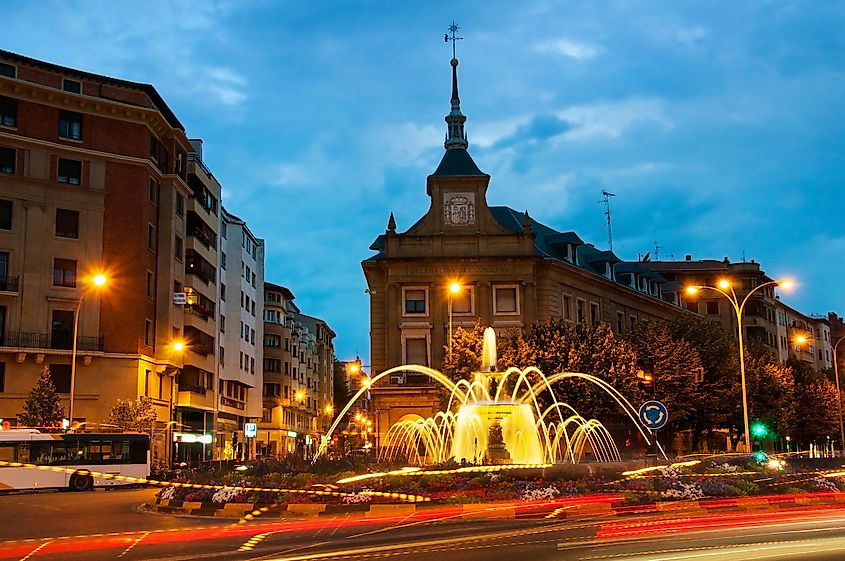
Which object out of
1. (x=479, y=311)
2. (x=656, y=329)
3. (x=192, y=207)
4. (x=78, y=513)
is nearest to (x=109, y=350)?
(x=192, y=207)

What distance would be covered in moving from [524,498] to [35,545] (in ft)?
37.4

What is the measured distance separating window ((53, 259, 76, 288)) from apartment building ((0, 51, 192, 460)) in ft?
0.17

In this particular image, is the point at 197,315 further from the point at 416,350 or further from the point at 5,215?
the point at 5,215

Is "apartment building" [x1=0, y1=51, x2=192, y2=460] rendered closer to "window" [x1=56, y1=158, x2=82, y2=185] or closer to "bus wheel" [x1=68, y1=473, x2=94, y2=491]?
"window" [x1=56, y1=158, x2=82, y2=185]

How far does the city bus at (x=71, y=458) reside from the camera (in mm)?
37406

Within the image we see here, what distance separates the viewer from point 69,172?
51.2 m

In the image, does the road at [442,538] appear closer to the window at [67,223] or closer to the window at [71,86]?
the window at [67,223]

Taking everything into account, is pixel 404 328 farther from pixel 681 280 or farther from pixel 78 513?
pixel 681 280

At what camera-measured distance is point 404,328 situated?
196 feet

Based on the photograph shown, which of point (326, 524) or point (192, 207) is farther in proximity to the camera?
point (192, 207)

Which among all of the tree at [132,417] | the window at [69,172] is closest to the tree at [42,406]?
the tree at [132,417]

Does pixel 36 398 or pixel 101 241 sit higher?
pixel 101 241

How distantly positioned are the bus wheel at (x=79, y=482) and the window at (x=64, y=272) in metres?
13.9

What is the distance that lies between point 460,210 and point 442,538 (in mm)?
45605
